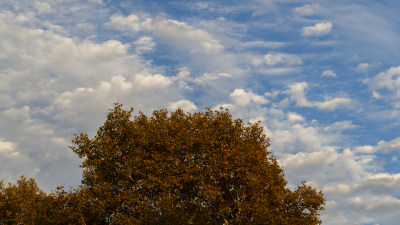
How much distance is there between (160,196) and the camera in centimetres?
3897

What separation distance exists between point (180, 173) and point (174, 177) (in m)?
1.69

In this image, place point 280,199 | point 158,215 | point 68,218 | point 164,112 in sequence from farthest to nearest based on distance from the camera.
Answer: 1. point 164,112
2. point 280,199
3. point 68,218
4. point 158,215

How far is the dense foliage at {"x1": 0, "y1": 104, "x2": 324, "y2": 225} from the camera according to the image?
1534 inches

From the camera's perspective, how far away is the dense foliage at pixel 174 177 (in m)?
39.0

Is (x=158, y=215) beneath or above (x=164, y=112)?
beneath

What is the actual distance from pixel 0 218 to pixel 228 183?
41.0 m

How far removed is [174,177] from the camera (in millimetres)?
38531

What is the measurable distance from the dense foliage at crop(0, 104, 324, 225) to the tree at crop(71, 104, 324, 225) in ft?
0.34

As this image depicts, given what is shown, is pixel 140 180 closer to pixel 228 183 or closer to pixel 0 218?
pixel 228 183

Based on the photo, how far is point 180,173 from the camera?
132 feet

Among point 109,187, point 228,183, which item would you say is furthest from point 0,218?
point 228,183

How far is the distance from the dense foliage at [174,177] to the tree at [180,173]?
0.34ft

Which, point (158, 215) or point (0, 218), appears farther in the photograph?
point (0, 218)

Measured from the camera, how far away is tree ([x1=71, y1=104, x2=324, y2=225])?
128 feet
